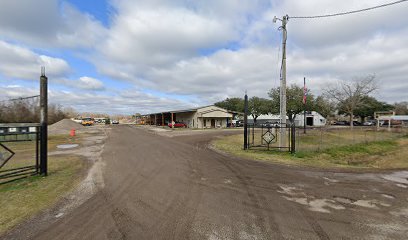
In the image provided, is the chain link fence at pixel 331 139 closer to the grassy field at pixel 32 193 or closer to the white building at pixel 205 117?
the grassy field at pixel 32 193

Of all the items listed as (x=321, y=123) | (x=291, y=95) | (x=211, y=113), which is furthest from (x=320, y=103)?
(x=321, y=123)

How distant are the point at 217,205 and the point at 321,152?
12463 millimetres

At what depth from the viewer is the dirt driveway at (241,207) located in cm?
393

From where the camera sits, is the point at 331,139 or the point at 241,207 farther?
the point at 331,139

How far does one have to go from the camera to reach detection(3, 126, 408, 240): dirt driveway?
3934 millimetres

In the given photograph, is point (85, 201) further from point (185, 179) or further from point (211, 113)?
point (211, 113)

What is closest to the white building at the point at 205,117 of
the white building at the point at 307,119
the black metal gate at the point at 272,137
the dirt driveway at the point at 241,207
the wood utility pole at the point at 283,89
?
the white building at the point at 307,119

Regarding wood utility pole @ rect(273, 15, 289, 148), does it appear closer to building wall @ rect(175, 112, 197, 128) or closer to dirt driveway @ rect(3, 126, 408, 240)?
dirt driveway @ rect(3, 126, 408, 240)

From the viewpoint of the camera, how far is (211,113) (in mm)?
48969

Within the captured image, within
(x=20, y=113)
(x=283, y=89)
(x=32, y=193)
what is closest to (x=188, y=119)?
(x=20, y=113)

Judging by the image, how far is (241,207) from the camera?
200 inches

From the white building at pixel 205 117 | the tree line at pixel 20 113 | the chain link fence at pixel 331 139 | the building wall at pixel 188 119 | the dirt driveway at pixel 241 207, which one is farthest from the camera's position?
the building wall at pixel 188 119

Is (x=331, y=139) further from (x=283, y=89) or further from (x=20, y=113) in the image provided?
(x=20, y=113)

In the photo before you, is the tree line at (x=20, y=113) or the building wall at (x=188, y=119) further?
the building wall at (x=188, y=119)
